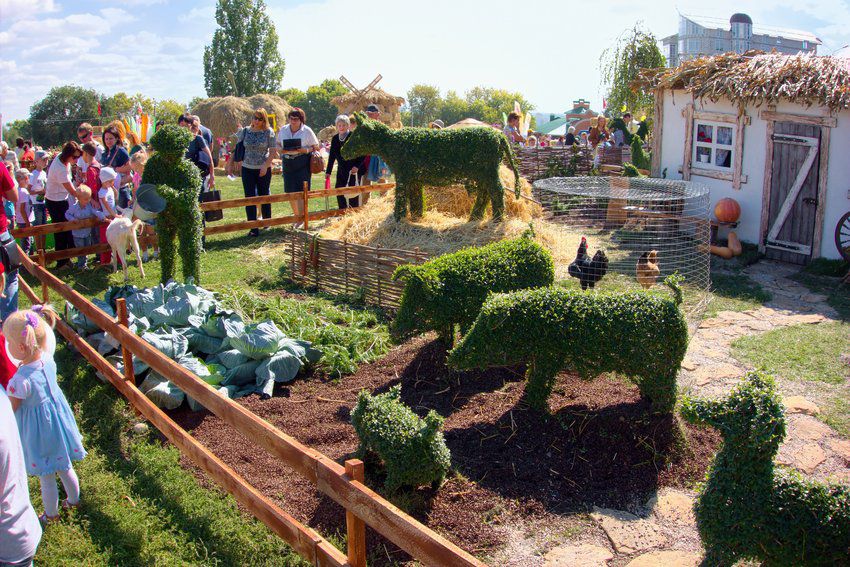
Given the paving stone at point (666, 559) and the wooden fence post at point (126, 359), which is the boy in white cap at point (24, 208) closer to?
the wooden fence post at point (126, 359)

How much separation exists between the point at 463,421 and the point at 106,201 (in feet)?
24.8

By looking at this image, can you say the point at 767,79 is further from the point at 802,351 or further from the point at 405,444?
the point at 405,444

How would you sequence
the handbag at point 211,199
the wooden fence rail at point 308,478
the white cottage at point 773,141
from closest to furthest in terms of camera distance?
the wooden fence rail at point 308,478 → the white cottage at point 773,141 → the handbag at point 211,199

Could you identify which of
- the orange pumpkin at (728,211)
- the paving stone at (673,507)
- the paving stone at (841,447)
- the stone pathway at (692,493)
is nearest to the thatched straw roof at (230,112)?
the orange pumpkin at (728,211)

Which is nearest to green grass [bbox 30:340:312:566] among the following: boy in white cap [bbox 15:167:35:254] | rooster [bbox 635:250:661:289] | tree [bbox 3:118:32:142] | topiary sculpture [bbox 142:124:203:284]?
topiary sculpture [bbox 142:124:203:284]

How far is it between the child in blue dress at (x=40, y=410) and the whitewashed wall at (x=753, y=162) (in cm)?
1084

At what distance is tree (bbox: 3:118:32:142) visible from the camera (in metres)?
38.3

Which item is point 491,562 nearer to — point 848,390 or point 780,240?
point 848,390

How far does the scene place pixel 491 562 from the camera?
14.5 feet

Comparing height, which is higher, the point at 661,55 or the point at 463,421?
the point at 661,55

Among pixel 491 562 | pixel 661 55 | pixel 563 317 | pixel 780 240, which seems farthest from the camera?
pixel 661 55

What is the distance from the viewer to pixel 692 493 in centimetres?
522

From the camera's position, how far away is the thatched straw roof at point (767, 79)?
10.5 m

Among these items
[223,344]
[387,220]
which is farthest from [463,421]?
[387,220]
